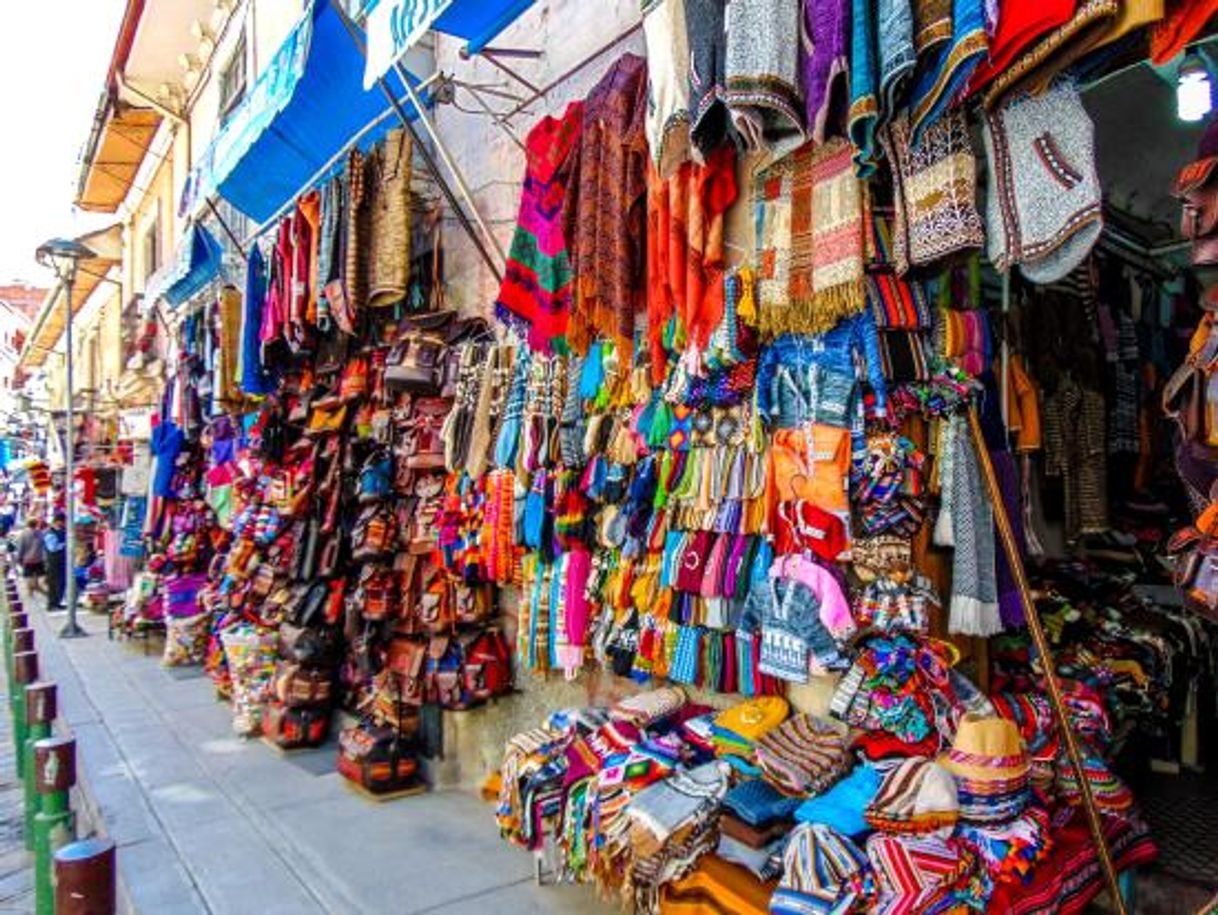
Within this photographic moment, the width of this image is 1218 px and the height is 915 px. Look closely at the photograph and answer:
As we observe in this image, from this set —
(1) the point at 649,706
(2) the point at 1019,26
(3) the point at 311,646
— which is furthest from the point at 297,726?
(2) the point at 1019,26

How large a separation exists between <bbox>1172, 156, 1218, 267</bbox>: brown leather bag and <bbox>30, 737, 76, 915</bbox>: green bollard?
4.26 metres

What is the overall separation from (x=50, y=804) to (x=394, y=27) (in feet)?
12.6

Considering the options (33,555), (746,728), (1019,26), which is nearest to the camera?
(1019,26)

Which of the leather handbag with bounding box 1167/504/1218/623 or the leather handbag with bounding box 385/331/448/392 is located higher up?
the leather handbag with bounding box 385/331/448/392

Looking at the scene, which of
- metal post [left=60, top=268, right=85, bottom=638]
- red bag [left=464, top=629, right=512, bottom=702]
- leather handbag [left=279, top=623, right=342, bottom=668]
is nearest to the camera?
red bag [left=464, top=629, right=512, bottom=702]

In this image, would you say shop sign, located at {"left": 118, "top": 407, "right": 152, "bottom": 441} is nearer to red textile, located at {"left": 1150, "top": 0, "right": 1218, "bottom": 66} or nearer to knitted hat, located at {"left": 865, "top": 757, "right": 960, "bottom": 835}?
knitted hat, located at {"left": 865, "top": 757, "right": 960, "bottom": 835}

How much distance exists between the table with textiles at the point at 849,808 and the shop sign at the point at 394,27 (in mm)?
3323

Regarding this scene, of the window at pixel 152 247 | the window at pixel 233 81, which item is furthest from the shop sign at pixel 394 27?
the window at pixel 152 247

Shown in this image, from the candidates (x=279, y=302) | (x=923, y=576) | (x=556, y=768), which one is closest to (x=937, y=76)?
(x=923, y=576)

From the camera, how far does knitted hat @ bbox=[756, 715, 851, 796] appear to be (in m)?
3.00

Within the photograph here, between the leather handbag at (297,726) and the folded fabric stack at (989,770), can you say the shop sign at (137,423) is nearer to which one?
the leather handbag at (297,726)

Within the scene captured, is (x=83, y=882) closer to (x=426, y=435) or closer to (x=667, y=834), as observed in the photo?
(x=667, y=834)

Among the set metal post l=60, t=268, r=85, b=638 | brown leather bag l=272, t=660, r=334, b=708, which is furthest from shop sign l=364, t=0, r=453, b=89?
metal post l=60, t=268, r=85, b=638

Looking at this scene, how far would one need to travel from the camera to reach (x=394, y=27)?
4234mm
